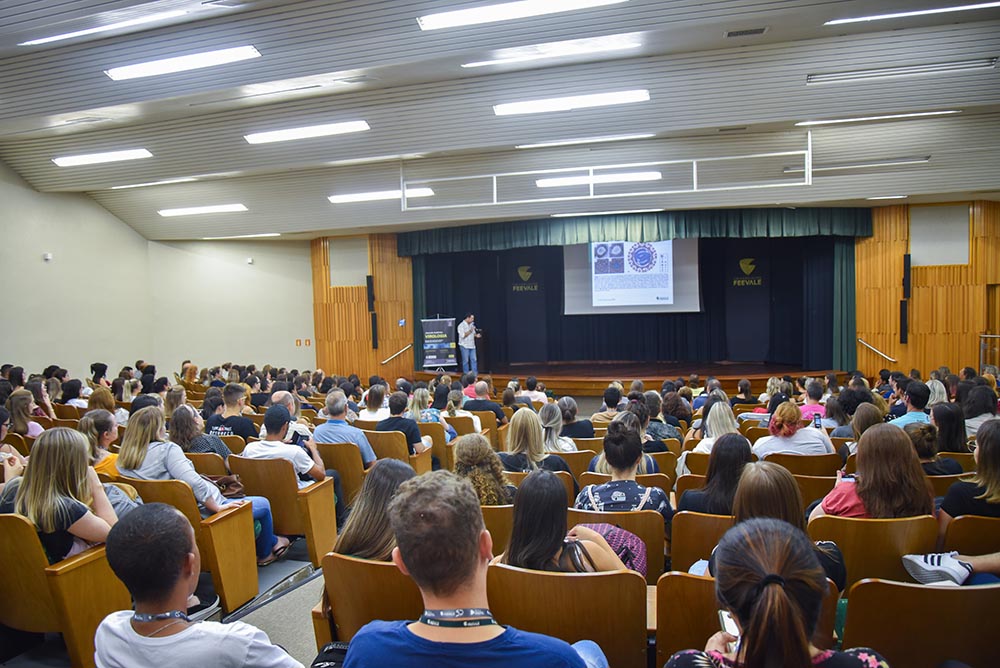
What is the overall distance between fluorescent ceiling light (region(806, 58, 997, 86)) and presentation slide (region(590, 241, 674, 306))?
6796mm

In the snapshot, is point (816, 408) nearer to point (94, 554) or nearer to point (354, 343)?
point (94, 554)

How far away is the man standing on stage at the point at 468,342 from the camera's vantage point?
14.9 meters

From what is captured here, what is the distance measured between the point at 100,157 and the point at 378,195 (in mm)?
4593

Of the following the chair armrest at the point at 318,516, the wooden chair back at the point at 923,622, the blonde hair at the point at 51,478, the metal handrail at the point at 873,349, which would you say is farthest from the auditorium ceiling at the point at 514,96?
the wooden chair back at the point at 923,622

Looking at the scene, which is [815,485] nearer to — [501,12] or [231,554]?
[231,554]

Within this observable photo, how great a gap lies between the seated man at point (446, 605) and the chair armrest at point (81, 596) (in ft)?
6.58

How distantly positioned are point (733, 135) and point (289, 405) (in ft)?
24.7

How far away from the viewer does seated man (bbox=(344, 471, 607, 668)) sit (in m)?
1.31

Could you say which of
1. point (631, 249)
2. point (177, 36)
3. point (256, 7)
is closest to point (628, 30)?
point (256, 7)

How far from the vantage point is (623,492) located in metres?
3.11

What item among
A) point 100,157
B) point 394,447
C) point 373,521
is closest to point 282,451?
point 394,447

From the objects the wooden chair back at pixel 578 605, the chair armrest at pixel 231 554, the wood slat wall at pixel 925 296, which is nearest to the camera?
the wooden chair back at pixel 578 605

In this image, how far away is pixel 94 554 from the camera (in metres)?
2.85

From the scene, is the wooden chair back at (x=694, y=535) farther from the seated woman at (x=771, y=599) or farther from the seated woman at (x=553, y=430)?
the seated woman at (x=553, y=430)
